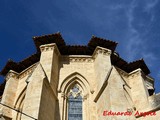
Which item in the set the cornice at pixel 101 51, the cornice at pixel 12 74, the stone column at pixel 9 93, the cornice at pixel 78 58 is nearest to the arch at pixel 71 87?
the cornice at pixel 78 58

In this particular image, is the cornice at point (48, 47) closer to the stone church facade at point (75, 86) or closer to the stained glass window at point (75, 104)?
the stone church facade at point (75, 86)

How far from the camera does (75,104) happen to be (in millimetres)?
11016

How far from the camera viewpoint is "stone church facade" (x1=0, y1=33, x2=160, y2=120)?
8.70 metres

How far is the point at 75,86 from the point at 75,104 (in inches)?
43.6

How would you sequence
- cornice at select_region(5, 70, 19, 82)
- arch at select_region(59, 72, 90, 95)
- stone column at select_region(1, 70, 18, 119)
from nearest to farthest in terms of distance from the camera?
arch at select_region(59, 72, 90, 95) → stone column at select_region(1, 70, 18, 119) → cornice at select_region(5, 70, 19, 82)

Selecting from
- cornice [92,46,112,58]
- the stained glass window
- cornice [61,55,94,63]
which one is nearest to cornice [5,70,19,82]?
cornice [61,55,94,63]

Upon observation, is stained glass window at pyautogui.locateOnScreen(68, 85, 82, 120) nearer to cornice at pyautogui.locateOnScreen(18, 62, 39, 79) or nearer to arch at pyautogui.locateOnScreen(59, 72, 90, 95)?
arch at pyautogui.locateOnScreen(59, 72, 90, 95)

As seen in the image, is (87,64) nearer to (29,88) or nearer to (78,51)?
(78,51)

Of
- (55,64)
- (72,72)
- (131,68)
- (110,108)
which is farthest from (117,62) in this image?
(110,108)

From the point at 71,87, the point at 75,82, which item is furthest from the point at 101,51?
the point at 71,87

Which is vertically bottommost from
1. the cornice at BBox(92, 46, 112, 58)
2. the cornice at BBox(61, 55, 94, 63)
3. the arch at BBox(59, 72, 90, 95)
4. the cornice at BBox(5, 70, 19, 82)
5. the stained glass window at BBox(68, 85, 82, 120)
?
the stained glass window at BBox(68, 85, 82, 120)

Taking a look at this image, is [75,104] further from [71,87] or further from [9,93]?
[9,93]

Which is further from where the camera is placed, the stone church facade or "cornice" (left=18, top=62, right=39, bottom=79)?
"cornice" (left=18, top=62, right=39, bottom=79)

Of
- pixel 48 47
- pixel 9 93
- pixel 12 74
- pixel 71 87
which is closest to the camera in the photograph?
pixel 71 87
